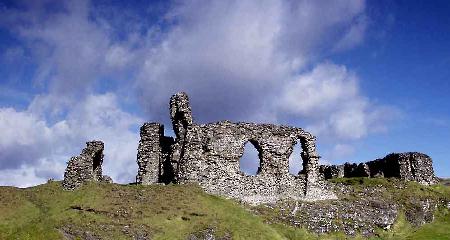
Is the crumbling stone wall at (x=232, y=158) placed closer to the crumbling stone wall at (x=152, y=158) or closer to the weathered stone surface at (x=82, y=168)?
the crumbling stone wall at (x=152, y=158)

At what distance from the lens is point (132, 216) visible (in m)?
38.4

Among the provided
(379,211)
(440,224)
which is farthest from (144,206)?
(440,224)

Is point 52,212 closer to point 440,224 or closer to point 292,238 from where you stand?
point 292,238

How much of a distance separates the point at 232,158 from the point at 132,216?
41.3 feet

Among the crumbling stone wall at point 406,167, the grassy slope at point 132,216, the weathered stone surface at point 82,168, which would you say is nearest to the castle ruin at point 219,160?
the weathered stone surface at point 82,168

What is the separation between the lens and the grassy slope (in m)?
36.5

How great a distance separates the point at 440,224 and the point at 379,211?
614cm

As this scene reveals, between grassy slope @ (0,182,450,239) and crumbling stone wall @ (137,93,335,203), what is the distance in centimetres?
241

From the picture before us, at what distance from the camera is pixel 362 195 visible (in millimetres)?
50500

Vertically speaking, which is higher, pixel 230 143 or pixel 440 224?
pixel 230 143

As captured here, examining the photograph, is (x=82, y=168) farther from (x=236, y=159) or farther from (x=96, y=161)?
(x=236, y=159)

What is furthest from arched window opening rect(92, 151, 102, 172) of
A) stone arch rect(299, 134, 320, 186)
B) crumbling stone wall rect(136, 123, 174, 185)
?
stone arch rect(299, 134, 320, 186)

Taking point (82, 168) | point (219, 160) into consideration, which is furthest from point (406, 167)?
point (82, 168)

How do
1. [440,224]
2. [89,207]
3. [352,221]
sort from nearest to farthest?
[89,207], [352,221], [440,224]
